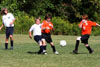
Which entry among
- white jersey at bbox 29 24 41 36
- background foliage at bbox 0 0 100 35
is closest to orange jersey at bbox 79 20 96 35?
white jersey at bbox 29 24 41 36

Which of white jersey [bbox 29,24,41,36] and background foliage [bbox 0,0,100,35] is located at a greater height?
white jersey [bbox 29,24,41,36]

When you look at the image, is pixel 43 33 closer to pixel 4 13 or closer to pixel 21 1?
pixel 4 13

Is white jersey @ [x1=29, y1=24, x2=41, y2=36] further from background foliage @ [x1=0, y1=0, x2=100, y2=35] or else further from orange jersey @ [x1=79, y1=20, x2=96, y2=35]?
background foliage @ [x1=0, y1=0, x2=100, y2=35]

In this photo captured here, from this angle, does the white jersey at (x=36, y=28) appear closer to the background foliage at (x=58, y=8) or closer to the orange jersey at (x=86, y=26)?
the orange jersey at (x=86, y=26)

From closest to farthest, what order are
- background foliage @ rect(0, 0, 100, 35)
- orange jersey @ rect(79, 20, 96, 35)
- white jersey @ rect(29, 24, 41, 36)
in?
white jersey @ rect(29, 24, 41, 36) → orange jersey @ rect(79, 20, 96, 35) → background foliage @ rect(0, 0, 100, 35)

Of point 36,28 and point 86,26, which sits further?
point 86,26

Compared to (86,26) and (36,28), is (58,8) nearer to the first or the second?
(86,26)

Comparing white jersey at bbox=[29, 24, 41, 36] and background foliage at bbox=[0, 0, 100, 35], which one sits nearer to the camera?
white jersey at bbox=[29, 24, 41, 36]

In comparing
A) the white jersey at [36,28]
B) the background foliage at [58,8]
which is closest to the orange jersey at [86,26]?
the white jersey at [36,28]

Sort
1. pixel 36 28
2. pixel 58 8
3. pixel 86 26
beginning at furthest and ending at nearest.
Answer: pixel 58 8 < pixel 86 26 < pixel 36 28

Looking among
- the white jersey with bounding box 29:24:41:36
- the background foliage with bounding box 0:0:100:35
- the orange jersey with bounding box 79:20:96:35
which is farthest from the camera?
the background foliage with bounding box 0:0:100:35

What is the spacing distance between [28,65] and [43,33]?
172 inches

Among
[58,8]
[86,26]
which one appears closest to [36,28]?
[86,26]

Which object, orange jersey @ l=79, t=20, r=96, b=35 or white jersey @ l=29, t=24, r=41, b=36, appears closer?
white jersey @ l=29, t=24, r=41, b=36
